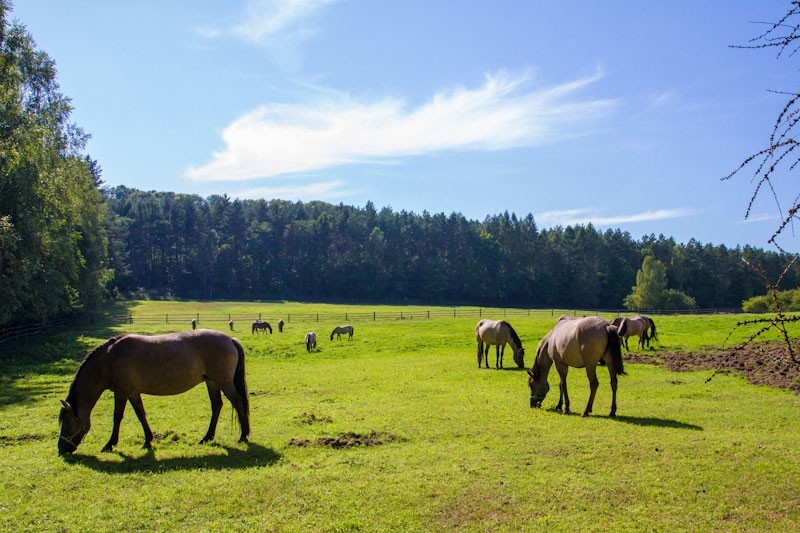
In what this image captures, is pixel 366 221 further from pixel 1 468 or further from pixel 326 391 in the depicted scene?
pixel 1 468

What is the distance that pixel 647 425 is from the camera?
11773 mm

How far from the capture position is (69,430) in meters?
10.1

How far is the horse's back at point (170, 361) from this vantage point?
34.6ft

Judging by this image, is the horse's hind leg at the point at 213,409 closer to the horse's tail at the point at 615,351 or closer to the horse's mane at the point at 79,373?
the horse's mane at the point at 79,373

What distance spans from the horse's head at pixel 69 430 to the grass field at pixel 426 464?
9.9 inches

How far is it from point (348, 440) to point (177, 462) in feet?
10.3

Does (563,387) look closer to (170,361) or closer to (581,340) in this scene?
(581,340)

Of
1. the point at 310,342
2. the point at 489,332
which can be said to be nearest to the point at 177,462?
the point at 489,332

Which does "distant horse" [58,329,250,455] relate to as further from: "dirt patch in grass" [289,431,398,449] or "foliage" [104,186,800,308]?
"foliage" [104,186,800,308]

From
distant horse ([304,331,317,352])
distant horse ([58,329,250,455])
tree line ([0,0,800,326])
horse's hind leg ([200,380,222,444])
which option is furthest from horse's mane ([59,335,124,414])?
tree line ([0,0,800,326])

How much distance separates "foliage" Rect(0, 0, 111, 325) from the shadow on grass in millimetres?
23439

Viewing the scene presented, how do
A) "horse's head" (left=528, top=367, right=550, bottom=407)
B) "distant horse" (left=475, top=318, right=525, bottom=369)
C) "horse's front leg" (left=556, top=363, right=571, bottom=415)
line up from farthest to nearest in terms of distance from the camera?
"distant horse" (left=475, top=318, right=525, bottom=369) < "horse's head" (left=528, top=367, right=550, bottom=407) < "horse's front leg" (left=556, top=363, right=571, bottom=415)

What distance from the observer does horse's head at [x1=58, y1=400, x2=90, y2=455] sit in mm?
10000

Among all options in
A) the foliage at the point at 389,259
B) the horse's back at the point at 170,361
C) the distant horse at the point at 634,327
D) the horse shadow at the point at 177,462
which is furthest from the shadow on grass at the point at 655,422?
the foliage at the point at 389,259
